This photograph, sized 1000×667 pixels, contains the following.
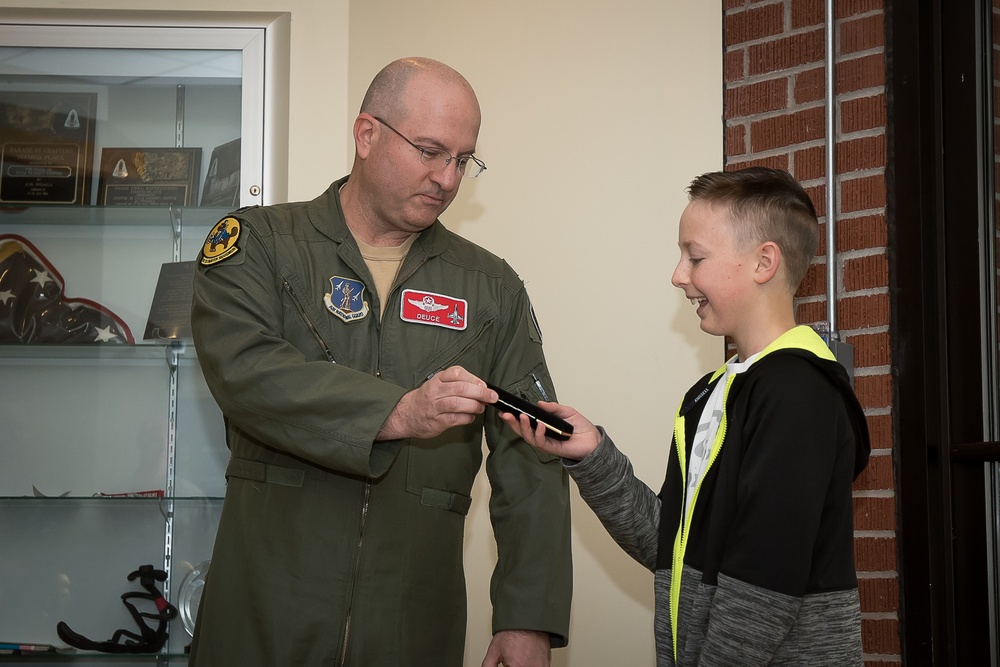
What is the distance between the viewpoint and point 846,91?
270 centimetres

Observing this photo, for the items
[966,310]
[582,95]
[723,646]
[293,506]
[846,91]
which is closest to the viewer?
[723,646]

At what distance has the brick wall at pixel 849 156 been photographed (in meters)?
2.53

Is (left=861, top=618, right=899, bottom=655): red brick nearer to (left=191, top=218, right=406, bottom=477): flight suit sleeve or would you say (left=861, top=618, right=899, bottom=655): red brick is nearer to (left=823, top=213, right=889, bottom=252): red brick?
(left=823, top=213, right=889, bottom=252): red brick

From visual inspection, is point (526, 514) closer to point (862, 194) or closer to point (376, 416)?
point (376, 416)

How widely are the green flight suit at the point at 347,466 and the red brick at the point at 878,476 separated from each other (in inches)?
29.9

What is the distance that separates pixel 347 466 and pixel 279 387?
0.71ft

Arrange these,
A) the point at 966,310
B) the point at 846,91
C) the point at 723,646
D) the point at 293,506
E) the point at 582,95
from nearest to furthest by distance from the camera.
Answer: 1. the point at 723,646
2. the point at 293,506
3. the point at 966,310
4. the point at 846,91
5. the point at 582,95

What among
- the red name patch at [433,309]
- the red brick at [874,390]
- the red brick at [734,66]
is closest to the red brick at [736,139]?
the red brick at [734,66]

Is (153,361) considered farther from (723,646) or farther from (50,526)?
(723,646)

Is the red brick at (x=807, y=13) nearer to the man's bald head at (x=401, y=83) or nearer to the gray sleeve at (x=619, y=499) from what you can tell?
the man's bald head at (x=401, y=83)

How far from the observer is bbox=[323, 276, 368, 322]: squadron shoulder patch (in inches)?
92.3

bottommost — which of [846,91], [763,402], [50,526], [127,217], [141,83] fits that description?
[50,526]

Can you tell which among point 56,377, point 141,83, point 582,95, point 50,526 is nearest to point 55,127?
point 141,83

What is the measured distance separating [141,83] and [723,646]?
2692 mm
